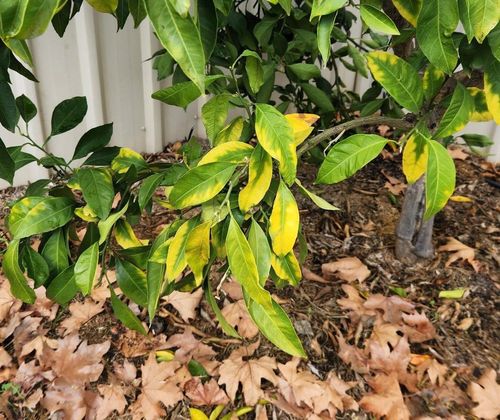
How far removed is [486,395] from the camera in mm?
1210

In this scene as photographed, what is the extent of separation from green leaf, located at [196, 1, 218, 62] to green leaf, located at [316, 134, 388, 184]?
267 mm

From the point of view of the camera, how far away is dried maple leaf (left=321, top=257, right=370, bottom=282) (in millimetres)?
1542

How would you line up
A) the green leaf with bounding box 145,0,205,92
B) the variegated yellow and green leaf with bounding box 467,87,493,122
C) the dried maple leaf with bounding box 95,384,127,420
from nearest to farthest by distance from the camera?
the green leaf with bounding box 145,0,205,92, the variegated yellow and green leaf with bounding box 467,87,493,122, the dried maple leaf with bounding box 95,384,127,420

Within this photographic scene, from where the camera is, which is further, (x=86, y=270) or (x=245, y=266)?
(x=86, y=270)

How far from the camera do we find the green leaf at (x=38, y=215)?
86 centimetres

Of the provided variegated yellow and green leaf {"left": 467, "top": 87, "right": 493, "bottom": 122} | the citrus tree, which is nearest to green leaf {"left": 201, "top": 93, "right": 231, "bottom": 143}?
the citrus tree

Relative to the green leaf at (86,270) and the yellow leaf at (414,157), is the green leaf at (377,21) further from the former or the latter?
the green leaf at (86,270)

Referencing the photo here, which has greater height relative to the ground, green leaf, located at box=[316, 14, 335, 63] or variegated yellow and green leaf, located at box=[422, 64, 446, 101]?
green leaf, located at box=[316, 14, 335, 63]

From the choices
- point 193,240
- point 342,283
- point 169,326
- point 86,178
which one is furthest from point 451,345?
point 86,178

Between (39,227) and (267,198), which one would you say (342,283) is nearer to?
(267,198)

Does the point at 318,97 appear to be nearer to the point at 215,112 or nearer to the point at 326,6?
the point at 215,112

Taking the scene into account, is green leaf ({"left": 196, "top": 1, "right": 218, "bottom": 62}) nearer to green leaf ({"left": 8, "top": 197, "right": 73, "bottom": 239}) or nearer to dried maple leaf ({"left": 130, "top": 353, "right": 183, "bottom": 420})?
green leaf ({"left": 8, "top": 197, "right": 73, "bottom": 239})

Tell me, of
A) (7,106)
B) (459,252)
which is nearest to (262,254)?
(7,106)

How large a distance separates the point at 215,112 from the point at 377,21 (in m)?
0.29
